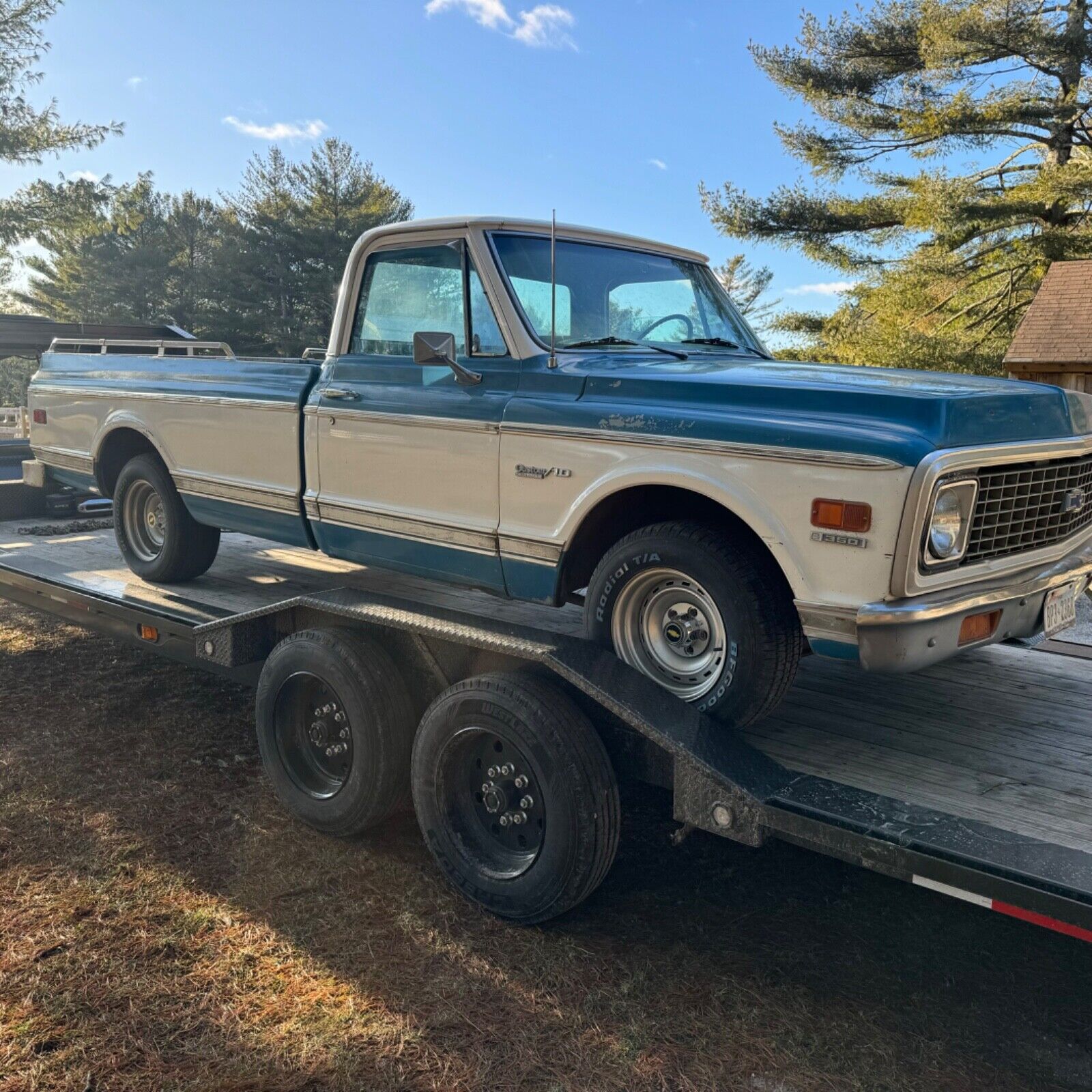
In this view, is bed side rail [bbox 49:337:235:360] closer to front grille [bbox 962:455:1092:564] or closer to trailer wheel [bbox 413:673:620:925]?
trailer wheel [bbox 413:673:620:925]

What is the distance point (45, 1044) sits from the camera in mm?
2969

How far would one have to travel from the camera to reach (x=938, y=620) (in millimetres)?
3105

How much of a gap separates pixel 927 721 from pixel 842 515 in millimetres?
1061

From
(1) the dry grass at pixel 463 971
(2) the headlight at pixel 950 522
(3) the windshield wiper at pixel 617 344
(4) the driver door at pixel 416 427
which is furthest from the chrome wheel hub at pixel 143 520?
(2) the headlight at pixel 950 522

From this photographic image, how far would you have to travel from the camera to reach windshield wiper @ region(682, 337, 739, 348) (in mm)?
4566

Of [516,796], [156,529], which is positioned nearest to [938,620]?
[516,796]

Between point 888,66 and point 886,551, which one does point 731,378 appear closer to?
point 886,551

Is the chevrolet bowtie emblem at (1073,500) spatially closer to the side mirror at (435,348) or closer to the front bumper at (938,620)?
the front bumper at (938,620)

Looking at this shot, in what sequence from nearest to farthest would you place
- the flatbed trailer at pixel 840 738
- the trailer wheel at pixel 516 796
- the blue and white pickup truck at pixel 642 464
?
the flatbed trailer at pixel 840 738 < the blue and white pickup truck at pixel 642 464 < the trailer wheel at pixel 516 796

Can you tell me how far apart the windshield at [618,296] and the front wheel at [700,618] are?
107cm

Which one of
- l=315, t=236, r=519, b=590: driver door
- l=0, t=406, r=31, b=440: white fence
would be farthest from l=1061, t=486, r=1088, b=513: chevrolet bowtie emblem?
l=0, t=406, r=31, b=440: white fence

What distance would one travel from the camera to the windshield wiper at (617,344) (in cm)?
416

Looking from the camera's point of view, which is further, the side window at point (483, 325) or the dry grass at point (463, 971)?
the side window at point (483, 325)

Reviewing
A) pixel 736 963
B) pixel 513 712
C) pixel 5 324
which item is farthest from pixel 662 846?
pixel 5 324
